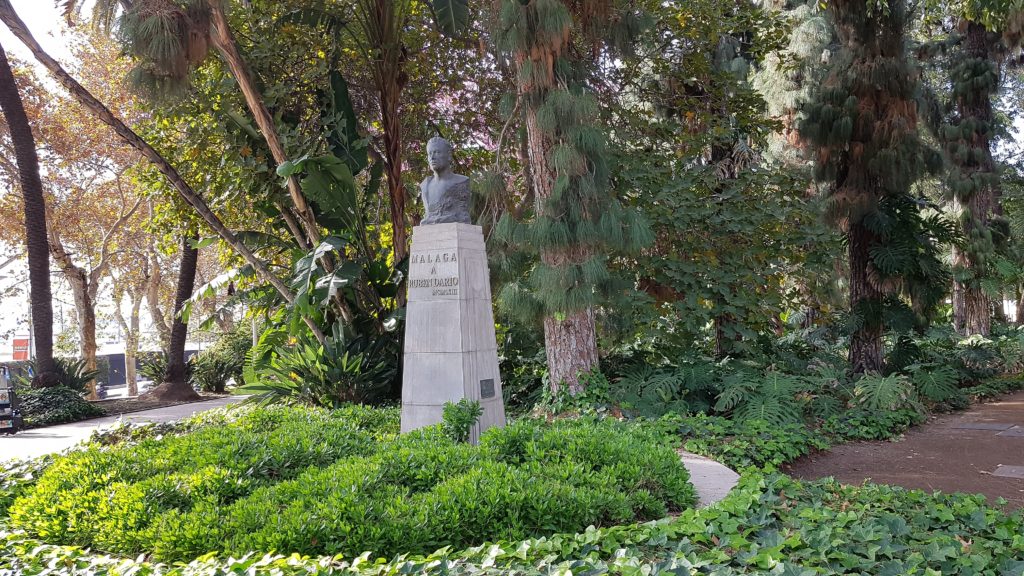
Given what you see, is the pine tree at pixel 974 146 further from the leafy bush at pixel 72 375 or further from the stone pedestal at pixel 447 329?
the leafy bush at pixel 72 375

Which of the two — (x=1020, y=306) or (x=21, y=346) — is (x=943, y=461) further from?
(x=21, y=346)

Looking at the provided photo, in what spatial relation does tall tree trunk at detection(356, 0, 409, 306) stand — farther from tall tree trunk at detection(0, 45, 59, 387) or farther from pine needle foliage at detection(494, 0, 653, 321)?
tall tree trunk at detection(0, 45, 59, 387)

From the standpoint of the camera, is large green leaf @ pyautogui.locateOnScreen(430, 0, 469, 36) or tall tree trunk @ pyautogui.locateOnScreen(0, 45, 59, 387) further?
tall tree trunk @ pyautogui.locateOnScreen(0, 45, 59, 387)

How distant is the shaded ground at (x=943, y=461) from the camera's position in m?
6.09

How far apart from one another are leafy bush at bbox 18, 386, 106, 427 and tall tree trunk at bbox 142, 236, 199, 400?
2.63 m

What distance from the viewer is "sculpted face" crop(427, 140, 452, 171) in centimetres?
700

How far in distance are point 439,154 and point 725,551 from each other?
473cm

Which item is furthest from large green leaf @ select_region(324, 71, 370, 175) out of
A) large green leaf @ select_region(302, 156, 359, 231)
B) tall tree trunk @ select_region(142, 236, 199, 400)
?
tall tree trunk @ select_region(142, 236, 199, 400)

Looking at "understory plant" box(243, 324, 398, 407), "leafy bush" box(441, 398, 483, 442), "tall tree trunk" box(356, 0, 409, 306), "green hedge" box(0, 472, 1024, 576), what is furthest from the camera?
"tall tree trunk" box(356, 0, 409, 306)

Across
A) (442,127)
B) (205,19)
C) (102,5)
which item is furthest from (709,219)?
(102,5)

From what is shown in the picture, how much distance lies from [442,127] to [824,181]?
6171 mm

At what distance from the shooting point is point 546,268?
746 cm

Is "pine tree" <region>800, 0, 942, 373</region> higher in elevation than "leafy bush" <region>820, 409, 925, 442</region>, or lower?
higher

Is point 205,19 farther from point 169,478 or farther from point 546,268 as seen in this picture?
point 169,478
